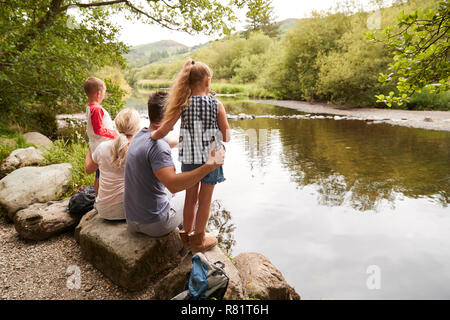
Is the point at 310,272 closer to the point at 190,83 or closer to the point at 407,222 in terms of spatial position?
the point at 407,222

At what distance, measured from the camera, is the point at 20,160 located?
4820 mm

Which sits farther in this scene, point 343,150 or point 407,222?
point 343,150

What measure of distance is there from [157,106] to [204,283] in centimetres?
144

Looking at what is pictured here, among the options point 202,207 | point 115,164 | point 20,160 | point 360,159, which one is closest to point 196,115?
point 202,207

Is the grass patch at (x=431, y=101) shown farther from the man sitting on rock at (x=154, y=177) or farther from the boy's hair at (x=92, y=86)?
the man sitting on rock at (x=154, y=177)

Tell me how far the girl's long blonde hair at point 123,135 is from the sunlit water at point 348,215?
2.02 metres

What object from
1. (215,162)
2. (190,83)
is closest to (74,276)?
(215,162)

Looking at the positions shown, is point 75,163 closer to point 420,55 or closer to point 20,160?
point 20,160

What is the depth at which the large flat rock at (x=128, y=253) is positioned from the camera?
2375 millimetres

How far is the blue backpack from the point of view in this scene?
79.4 inches

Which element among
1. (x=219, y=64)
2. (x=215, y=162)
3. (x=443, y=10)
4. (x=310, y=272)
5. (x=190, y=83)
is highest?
(x=219, y=64)

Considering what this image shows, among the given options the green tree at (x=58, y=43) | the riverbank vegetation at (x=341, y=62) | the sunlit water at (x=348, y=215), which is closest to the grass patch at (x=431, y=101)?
the riverbank vegetation at (x=341, y=62)

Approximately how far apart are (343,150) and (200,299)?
25.7ft

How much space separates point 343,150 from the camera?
863cm
